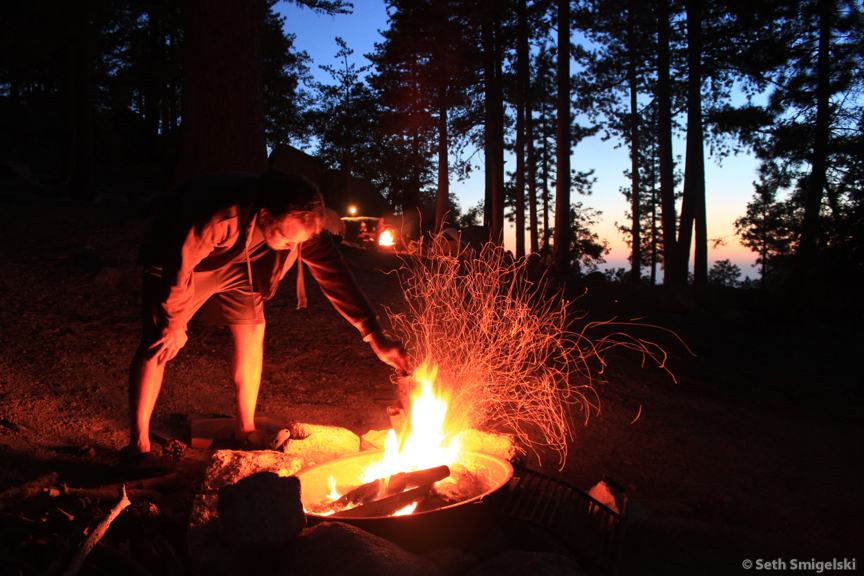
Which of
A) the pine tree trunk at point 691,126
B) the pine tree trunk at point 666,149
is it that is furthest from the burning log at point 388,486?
the pine tree trunk at point 666,149

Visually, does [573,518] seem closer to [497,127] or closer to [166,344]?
[166,344]

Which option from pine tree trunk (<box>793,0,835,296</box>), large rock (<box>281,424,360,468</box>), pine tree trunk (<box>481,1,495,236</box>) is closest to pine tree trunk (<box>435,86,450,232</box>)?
pine tree trunk (<box>481,1,495,236</box>)

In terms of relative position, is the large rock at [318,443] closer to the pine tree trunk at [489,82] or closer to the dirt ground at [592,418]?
the dirt ground at [592,418]

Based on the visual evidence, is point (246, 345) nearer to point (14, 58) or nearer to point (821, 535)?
point (821, 535)

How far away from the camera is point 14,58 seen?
15.6 m

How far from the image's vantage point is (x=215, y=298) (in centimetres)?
334

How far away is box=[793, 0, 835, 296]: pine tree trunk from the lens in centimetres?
991

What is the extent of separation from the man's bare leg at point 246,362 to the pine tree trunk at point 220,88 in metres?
3.63

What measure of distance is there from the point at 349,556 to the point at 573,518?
3.84 ft

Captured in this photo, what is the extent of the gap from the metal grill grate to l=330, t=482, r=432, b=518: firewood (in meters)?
0.40

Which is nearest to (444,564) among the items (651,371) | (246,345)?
(246,345)

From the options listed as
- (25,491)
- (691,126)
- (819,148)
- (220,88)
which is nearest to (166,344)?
(25,491)

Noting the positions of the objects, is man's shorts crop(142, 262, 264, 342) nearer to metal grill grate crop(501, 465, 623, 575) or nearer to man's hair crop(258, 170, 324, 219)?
man's hair crop(258, 170, 324, 219)

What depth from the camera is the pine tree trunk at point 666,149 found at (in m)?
13.1
